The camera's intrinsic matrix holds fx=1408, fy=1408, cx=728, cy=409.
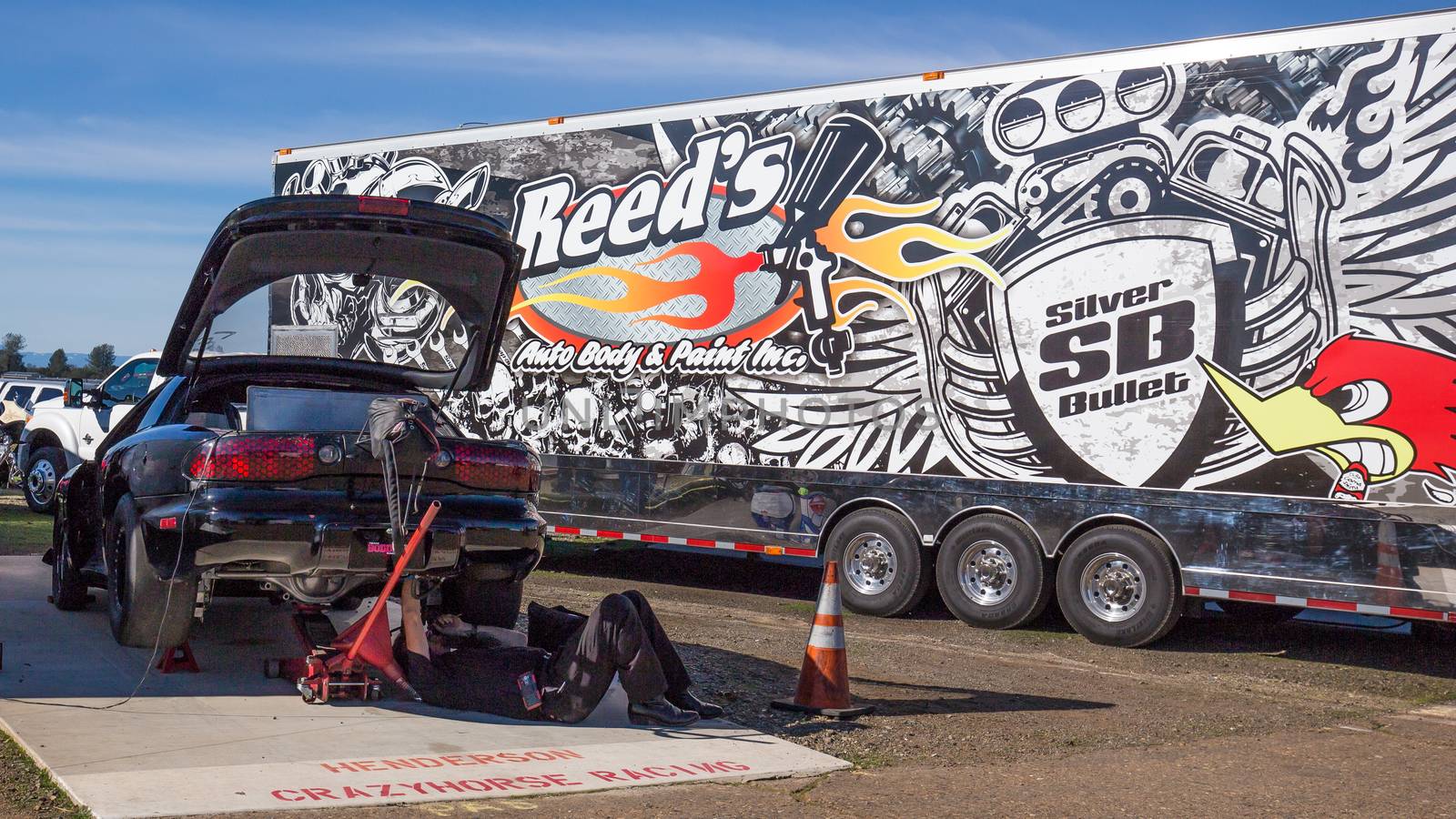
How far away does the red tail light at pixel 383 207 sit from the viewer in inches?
285

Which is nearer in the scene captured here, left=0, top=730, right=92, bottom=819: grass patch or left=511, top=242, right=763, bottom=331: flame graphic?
left=0, top=730, right=92, bottom=819: grass patch

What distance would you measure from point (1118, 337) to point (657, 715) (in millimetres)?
5076

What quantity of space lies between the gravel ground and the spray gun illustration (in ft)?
7.23

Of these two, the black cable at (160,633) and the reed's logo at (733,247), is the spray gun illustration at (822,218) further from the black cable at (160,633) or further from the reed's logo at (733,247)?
the black cable at (160,633)

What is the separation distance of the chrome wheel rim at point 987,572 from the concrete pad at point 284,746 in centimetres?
439

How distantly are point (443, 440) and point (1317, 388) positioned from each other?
5.65 metres

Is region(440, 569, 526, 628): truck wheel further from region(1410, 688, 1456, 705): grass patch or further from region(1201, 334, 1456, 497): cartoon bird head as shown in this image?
region(1410, 688, 1456, 705): grass patch

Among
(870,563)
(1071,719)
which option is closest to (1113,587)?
(870,563)

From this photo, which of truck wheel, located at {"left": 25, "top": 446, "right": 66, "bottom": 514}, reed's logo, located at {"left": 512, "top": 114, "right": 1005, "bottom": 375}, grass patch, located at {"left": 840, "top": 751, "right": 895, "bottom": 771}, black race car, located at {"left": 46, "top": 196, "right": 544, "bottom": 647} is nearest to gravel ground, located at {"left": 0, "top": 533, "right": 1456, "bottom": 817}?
grass patch, located at {"left": 840, "top": 751, "right": 895, "bottom": 771}

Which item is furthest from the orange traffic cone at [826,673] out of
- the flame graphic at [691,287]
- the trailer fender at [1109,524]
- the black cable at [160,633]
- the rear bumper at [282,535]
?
the flame graphic at [691,287]

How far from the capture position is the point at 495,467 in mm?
6879

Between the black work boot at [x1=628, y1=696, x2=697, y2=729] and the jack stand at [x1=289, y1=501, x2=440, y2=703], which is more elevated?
the jack stand at [x1=289, y1=501, x2=440, y2=703]

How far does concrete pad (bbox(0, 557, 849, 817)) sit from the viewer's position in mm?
4957

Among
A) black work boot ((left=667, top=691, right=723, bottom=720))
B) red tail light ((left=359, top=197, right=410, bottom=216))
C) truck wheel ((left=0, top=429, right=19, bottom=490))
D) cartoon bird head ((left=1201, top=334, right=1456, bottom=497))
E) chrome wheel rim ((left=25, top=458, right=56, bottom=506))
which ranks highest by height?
red tail light ((left=359, top=197, right=410, bottom=216))
